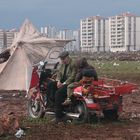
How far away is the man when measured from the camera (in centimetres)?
1260

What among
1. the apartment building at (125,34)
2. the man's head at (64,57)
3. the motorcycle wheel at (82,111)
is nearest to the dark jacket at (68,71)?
the man's head at (64,57)

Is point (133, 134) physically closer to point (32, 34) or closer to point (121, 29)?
point (32, 34)

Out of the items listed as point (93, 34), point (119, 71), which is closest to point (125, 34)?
point (93, 34)

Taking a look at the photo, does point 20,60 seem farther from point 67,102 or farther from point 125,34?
point 125,34

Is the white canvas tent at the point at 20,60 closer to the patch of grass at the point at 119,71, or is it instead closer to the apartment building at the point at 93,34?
the patch of grass at the point at 119,71

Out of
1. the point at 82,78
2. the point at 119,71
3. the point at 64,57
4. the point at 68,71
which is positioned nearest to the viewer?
the point at 82,78

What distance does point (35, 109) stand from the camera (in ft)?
45.2

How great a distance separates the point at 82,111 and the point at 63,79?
3.46ft

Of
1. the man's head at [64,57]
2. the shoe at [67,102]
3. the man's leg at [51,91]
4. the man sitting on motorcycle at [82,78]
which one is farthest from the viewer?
the man's leg at [51,91]

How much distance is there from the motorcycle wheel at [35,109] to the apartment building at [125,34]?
5205 inches

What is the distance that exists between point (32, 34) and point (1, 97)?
4.62 m

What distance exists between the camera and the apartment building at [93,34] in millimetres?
157500

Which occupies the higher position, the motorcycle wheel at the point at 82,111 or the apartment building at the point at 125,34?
the apartment building at the point at 125,34

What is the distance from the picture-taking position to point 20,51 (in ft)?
78.5
